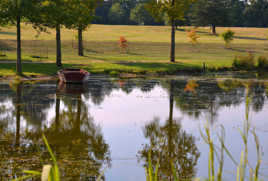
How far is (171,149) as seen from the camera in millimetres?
13852

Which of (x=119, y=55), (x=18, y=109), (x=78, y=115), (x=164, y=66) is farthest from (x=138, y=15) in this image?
(x=78, y=115)

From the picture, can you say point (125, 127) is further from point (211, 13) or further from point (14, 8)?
point (211, 13)

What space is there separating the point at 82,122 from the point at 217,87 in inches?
711

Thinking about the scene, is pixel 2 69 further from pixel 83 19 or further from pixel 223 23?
pixel 223 23

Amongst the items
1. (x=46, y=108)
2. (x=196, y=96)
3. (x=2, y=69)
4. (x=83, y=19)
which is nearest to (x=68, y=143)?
(x=46, y=108)

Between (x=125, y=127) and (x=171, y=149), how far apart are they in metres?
4.56

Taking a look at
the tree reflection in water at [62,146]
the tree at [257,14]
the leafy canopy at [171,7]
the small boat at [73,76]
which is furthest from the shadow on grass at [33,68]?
the tree at [257,14]

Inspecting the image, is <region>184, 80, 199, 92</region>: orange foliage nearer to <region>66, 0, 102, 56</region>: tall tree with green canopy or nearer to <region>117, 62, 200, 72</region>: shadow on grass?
<region>117, 62, 200, 72</region>: shadow on grass

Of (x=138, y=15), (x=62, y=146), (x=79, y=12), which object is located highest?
(x=138, y=15)

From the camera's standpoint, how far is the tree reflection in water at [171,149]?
11.4m

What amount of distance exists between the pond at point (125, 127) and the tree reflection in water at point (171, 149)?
3 cm

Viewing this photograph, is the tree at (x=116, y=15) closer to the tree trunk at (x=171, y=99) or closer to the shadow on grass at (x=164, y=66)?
the shadow on grass at (x=164, y=66)

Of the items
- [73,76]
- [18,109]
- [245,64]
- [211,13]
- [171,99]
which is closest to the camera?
[18,109]

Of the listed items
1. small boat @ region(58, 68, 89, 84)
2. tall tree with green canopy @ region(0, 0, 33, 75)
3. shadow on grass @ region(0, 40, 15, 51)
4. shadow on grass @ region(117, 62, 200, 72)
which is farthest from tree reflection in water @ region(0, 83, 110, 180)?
shadow on grass @ region(0, 40, 15, 51)
